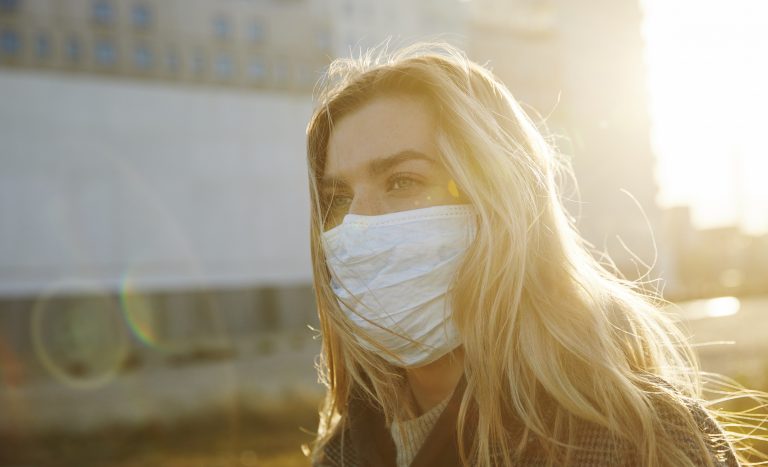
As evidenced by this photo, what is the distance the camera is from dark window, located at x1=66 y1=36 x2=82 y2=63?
37.8 metres

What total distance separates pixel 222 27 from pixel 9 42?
10.6 meters

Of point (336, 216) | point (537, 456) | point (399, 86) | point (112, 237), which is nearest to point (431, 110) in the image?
point (399, 86)

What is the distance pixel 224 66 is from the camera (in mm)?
41750

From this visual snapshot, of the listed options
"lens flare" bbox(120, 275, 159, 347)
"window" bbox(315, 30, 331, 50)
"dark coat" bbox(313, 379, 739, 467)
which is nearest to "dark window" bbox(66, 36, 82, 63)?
"lens flare" bbox(120, 275, 159, 347)

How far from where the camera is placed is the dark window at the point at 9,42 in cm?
3662

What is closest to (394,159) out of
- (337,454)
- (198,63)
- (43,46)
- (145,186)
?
(337,454)

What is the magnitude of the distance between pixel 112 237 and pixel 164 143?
215 inches

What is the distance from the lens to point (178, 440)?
16.0m

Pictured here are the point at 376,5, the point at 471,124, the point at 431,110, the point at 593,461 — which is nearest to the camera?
the point at 593,461

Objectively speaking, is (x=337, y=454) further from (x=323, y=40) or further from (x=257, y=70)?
(x=323, y=40)

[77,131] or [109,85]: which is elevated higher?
[109,85]

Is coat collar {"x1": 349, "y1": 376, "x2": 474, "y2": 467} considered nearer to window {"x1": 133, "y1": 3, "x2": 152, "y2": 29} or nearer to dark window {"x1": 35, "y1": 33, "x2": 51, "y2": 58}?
dark window {"x1": 35, "y1": 33, "x2": 51, "y2": 58}

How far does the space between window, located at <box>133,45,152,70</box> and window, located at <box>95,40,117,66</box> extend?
3.76 feet

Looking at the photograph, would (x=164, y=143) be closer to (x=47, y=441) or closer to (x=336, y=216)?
(x=47, y=441)
